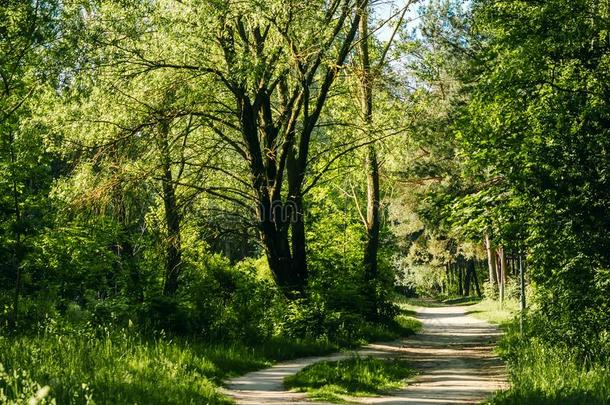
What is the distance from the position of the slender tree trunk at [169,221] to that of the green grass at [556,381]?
909 cm

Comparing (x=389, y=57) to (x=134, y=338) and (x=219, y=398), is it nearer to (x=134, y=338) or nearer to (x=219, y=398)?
(x=134, y=338)

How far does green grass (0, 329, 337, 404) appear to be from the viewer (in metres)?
7.23

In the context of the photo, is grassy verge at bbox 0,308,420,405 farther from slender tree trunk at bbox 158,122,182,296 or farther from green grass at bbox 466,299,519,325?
green grass at bbox 466,299,519,325

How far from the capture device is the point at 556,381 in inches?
348

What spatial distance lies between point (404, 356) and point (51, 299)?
8.80 m

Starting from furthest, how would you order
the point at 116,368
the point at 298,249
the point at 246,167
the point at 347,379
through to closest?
the point at 298,249
the point at 246,167
the point at 347,379
the point at 116,368

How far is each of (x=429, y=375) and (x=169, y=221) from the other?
25.9 feet

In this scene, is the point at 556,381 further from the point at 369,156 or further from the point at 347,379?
the point at 369,156

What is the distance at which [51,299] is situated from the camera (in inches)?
650

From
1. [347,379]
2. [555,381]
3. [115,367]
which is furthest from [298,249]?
[555,381]

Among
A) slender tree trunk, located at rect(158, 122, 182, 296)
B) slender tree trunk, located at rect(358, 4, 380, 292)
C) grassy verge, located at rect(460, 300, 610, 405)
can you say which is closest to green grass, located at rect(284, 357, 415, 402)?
grassy verge, located at rect(460, 300, 610, 405)

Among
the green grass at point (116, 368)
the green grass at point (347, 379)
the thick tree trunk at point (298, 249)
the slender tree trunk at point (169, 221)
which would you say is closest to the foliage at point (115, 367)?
the green grass at point (116, 368)

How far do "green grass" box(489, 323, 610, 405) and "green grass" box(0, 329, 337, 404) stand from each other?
3.98 meters

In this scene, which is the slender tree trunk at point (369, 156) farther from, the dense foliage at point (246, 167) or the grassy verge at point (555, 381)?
the grassy verge at point (555, 381)
